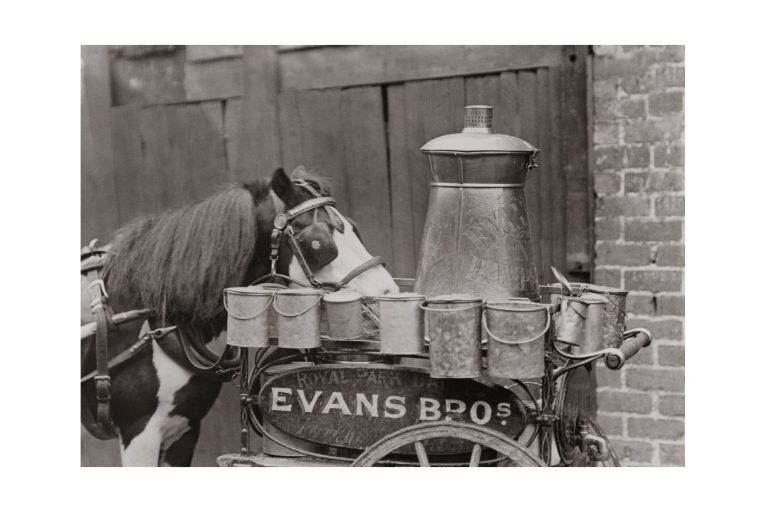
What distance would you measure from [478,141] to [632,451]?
55.8 inches

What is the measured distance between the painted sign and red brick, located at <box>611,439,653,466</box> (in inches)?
32.0

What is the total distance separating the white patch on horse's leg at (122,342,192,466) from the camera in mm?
3344

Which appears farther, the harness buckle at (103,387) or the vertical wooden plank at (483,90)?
the vertical wooden plank at (483,90)

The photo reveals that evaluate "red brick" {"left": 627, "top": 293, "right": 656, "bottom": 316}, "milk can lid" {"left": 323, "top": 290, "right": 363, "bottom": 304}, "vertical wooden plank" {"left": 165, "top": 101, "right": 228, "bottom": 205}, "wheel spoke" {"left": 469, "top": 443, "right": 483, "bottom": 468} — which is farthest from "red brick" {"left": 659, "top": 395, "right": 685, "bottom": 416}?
"vertical wooden plank" {"left": 165, "top": 101, "right": 228, "bottom": 205}

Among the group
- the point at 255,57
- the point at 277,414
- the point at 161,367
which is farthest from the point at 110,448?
the point at 255,57

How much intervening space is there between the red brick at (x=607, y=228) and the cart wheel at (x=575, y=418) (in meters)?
0.52

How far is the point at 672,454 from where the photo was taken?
3369mm

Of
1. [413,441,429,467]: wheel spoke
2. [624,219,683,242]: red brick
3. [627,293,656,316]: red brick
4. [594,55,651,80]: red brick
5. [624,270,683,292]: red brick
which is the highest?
[594,55,651,80]: red brick

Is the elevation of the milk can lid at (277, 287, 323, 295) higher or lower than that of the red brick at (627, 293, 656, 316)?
higher

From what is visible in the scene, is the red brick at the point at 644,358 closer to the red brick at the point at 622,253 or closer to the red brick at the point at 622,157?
the red brick at the point at 622,253

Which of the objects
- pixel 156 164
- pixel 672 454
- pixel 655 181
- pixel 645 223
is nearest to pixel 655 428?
pixel 672 454

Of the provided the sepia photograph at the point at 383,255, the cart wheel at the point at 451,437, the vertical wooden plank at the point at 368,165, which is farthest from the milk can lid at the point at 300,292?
the vertical wooden plank at the point at 368,165

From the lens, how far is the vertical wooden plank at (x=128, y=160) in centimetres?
355

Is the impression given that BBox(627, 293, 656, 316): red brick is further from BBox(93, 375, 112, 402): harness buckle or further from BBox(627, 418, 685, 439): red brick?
BBox(93, 375, 112, 402): harness buckle
